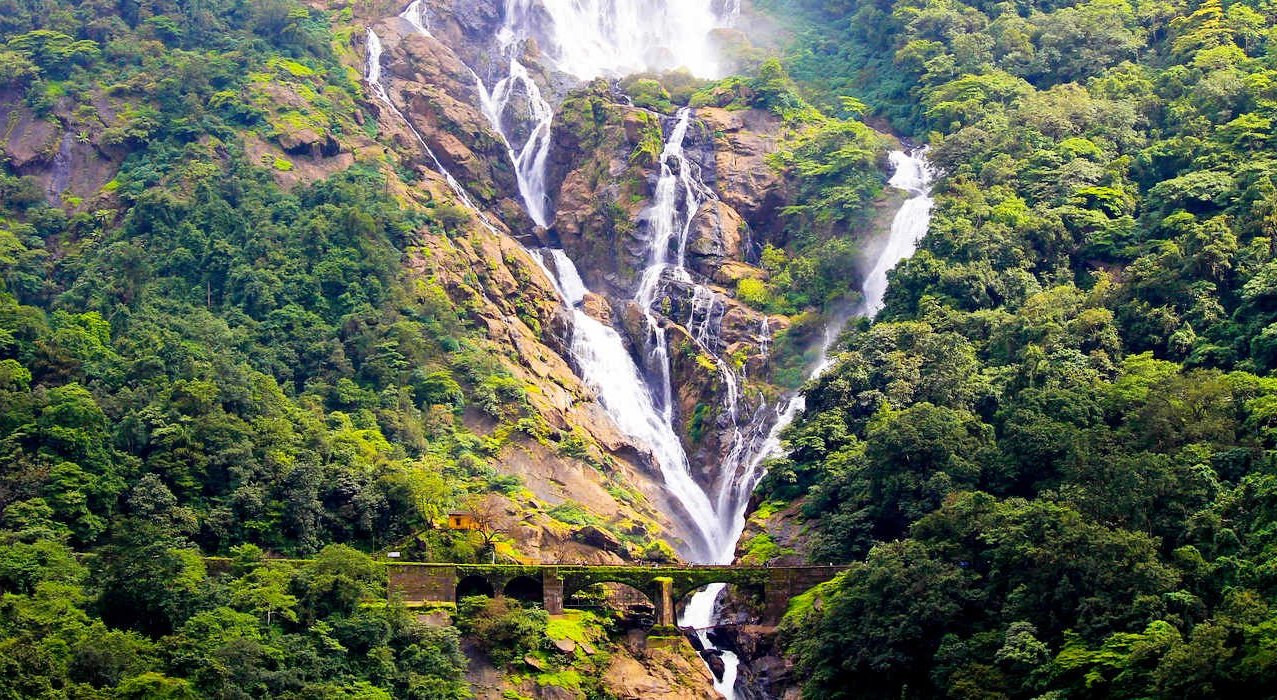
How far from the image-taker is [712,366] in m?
69.1

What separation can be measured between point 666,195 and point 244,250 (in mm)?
21455

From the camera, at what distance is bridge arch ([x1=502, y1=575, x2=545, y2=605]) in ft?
174

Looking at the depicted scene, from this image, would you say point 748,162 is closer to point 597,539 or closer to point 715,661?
point 597,539

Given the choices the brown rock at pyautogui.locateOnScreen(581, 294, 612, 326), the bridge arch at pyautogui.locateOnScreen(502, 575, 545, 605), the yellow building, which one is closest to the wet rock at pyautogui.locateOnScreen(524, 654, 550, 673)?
the bridge arch at pyautogui.locateOnScreen(502, 575, 545, 605)

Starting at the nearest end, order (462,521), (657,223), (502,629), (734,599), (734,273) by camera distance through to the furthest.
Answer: (502,629), (734,599), (462,521), (734,273), (657,223)

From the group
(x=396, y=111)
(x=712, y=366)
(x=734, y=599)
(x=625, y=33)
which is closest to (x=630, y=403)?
(x=712, y=366)

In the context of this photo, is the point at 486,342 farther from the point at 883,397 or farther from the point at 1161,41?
the point at 1161,41

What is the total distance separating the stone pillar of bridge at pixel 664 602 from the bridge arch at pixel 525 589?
12.8ft

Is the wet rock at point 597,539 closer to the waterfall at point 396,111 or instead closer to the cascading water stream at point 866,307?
the cascading water stream at point 866,307

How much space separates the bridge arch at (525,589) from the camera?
53.2 metres

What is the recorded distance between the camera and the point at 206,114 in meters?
76.1

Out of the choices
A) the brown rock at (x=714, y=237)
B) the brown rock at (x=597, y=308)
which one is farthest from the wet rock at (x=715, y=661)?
the brown rock at (x=714, y=237)

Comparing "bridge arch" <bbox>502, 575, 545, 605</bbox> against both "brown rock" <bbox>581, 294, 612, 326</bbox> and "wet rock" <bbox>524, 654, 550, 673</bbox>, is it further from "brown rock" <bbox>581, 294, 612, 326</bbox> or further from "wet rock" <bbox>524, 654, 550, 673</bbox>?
"brown rock" <bbox>581, 294, 612, 326</bbox>

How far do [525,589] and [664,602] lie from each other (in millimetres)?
4717
